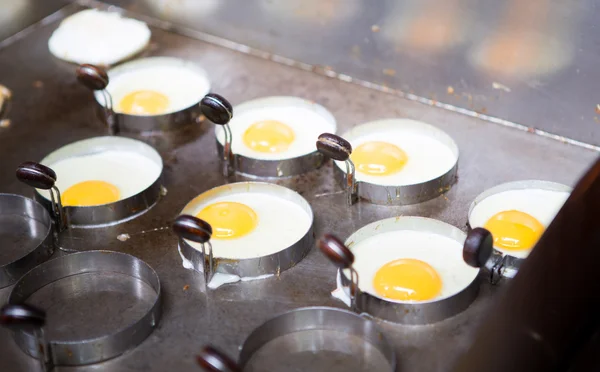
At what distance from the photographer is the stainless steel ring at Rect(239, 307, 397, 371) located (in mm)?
2705

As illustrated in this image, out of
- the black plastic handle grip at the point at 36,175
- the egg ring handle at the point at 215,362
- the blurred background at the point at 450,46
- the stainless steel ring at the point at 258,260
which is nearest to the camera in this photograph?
the egg ring handle at the point at 215,362

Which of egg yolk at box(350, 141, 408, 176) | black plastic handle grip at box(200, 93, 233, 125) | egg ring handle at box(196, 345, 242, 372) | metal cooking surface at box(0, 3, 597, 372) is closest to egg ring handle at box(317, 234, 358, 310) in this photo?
metal cooking surface at box(0, 3, 597, 372)

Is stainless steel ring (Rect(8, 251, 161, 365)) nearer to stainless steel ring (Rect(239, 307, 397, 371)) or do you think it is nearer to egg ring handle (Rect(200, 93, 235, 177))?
stainless steel ring (Rect(239, 307, 397, 371))

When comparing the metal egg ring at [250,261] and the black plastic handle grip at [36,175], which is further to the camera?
the black plastic handle grip at [36,175]

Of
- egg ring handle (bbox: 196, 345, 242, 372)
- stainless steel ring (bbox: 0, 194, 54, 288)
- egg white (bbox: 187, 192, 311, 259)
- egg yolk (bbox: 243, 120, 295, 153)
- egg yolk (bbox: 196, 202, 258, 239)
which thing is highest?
egg ring handle (bbox: 196, 345, 242, 372)

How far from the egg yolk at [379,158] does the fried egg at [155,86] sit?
91 cm

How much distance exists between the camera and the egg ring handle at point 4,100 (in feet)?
13.1

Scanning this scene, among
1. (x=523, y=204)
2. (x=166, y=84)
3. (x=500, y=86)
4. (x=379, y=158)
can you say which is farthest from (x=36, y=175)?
(x=500, y=86)

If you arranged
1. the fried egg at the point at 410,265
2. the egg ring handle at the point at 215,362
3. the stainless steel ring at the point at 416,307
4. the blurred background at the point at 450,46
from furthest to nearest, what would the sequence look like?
the blurred background at the point at 450,46 < the fried egg at the point at 410,265 < the stainless steel ring at the point at 416,307 < the egg ring handle at the point at 215,362

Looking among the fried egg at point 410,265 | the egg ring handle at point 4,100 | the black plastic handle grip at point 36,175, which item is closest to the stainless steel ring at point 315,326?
the fried egg at point 410,265

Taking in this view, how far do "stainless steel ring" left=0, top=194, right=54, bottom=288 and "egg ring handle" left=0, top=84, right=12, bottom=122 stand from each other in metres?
0.75

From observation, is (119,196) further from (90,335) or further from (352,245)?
(352,245)

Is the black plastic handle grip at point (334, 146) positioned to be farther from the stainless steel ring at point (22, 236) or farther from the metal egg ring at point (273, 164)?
the stainless steel ring at point (22, 236)

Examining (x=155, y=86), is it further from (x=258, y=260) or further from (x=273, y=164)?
(x=258, y=260)
